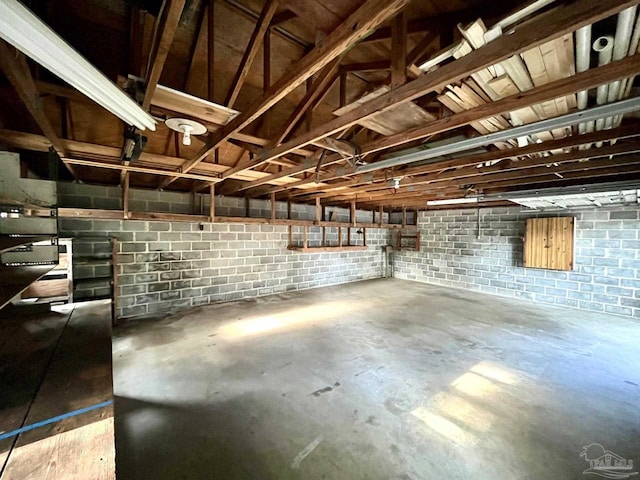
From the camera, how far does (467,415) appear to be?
6.61 ft

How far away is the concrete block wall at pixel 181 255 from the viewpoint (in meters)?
3.88

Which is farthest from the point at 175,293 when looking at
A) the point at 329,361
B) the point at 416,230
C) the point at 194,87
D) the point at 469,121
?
the point at 416,230

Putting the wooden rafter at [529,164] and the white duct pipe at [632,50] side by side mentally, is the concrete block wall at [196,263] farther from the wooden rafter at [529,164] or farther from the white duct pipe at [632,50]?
the white duct pipe at [632,50]

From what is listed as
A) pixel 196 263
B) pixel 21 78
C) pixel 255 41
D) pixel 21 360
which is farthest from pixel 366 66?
pixel 196 263

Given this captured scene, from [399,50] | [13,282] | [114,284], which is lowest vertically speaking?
[114,284]

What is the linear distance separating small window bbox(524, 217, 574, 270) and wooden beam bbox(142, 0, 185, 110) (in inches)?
262

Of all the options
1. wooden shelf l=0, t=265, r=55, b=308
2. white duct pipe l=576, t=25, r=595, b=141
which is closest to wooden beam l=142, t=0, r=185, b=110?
wooden shelf l=0, t=265, r=55, b=308

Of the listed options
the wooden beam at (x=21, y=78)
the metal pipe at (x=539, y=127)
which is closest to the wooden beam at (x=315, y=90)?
the metal pipe at (x=539, y=127)

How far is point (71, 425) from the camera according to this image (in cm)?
84

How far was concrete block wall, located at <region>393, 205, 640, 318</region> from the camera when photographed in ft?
15.0

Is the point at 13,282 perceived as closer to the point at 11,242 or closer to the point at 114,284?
the point at 11,242

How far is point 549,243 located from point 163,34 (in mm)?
6732

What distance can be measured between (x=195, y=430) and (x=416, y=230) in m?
7.07

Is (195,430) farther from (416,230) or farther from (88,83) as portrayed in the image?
(416,230)
